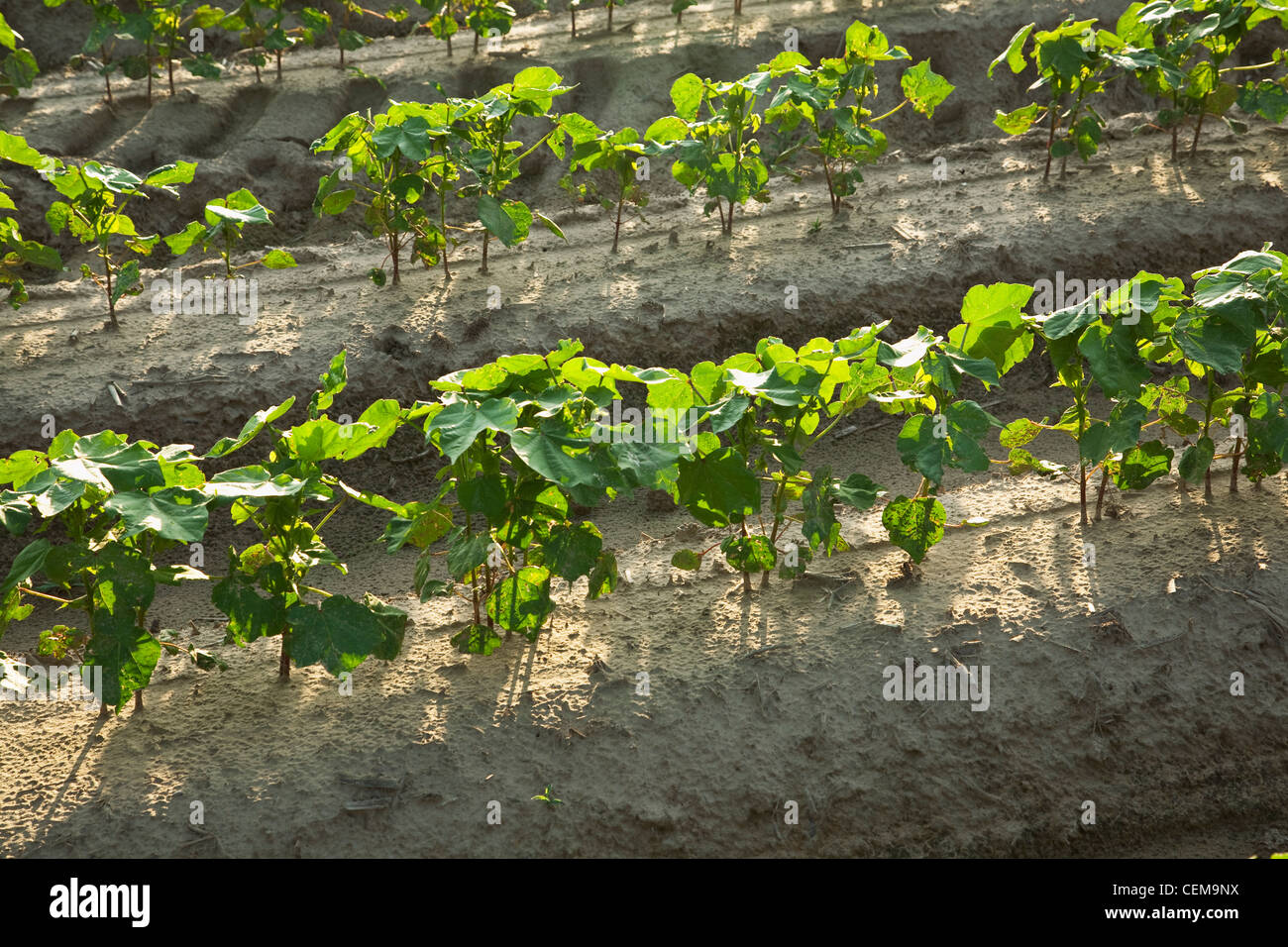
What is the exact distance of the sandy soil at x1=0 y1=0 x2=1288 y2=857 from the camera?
11.1ft

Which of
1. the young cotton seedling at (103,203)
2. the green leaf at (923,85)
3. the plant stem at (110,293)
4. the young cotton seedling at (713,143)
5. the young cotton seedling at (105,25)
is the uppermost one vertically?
the young cotton seedling at (105,25)

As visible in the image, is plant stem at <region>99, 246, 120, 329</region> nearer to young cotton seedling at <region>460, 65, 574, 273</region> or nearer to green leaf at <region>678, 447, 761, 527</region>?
young cotton seedling at <region>460, 65, 574, 273</region>

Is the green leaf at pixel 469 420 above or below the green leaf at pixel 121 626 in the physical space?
above

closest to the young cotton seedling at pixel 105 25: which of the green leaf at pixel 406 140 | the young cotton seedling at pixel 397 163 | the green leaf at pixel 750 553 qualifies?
the young cotton seedling at pixel 397 163

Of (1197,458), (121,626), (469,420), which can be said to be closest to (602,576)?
(469,420)

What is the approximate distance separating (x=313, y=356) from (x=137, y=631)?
2.43m

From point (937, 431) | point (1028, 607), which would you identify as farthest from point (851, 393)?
point (1028, 607)

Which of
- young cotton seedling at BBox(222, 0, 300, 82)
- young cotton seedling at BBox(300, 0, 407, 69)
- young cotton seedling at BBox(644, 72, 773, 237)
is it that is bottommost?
young cotton seedling at BBox(644, 72, 773, 237)

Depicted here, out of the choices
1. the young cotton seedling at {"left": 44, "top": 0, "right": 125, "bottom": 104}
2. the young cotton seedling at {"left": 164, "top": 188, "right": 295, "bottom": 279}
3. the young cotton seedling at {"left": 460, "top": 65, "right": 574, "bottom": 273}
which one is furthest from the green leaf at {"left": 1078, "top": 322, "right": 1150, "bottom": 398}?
the young cotton seedling at {"left": 44, "top": 0, "right": 125, "bottom": 104}

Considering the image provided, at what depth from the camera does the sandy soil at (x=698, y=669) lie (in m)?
3.39

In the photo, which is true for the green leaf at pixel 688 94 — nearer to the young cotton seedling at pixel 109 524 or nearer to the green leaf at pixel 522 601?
the green leaf at pixel 522 601

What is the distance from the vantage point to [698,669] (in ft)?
12.3

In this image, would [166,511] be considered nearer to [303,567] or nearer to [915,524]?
[303,567]

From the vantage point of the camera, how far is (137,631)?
10.8 feet
